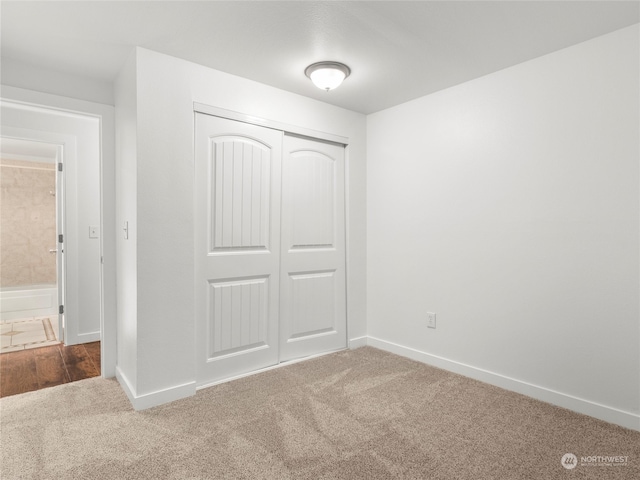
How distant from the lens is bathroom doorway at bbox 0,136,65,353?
4969mm

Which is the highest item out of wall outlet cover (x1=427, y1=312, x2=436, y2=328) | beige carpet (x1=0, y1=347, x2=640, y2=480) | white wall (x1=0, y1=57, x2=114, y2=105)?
white wall (x1=0, y1=57, x2=114, y2=105)

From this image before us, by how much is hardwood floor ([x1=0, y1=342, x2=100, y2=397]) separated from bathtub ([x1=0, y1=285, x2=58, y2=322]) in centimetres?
183

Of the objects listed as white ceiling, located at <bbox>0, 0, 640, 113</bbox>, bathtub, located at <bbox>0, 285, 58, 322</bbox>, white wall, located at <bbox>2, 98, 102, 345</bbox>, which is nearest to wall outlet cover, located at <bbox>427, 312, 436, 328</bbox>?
white ceiling, located at <bbox>0, 0, 640, 113</bbox>

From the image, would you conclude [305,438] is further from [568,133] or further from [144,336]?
[568,133]

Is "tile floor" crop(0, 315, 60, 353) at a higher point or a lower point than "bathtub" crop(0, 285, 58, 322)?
lower

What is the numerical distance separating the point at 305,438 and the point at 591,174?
2.23m

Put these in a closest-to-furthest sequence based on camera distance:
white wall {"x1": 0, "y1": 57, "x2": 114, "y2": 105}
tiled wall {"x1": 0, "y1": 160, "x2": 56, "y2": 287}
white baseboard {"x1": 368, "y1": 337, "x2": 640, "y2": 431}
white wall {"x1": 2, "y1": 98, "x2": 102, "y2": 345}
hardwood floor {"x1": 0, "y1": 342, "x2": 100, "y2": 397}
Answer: white baseboard {"x1": 368, "y1": 337, "x2": 640, "y2": 431}
white wall {"x1": 0, "y1": 57, "x2": 114, "y2": 105}
hardwood floor {"x1": 0, "y1": 342, "x2": 100, "y2": 397}
white wall {"x1": 2, "y1": 98, "x2": 102, "y2": 345}
tiled wall {"x1": 0, "y1": 160, "x2": 56, "y2": 287}

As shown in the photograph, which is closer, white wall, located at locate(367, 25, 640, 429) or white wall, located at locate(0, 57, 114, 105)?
white wall, located at locate(367, 25, 640, 429)

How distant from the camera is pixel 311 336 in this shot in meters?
3.24

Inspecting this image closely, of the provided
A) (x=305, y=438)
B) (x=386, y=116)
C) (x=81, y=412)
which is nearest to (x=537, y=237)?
(x=386, y=116)

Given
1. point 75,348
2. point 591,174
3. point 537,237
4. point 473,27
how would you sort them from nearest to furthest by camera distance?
point 473,27 → point 591,174 → point 537,237 → point 75,348

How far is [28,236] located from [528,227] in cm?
659

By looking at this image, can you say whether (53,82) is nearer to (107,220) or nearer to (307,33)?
(107,220)

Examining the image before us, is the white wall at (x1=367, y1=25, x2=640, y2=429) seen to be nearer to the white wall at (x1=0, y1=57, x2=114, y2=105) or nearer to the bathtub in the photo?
the white wall at (x1=0, y1=57, x2=114, y2=105)
